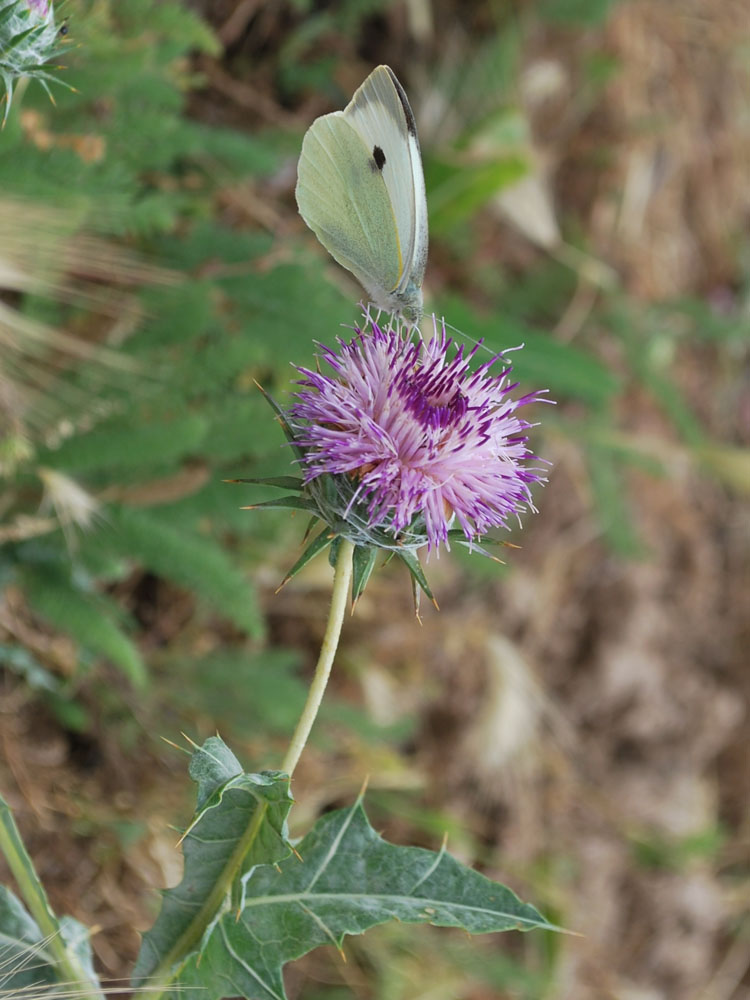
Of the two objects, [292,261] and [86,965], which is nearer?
[86,965]

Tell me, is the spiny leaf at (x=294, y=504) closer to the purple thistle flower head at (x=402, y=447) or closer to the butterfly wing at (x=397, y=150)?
the purple thistle flower head at (x=402, y=447)

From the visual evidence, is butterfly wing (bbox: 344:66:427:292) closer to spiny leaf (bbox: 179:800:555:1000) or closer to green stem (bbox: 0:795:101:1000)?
spiny leaf (bbox: 179:800:555:1000)

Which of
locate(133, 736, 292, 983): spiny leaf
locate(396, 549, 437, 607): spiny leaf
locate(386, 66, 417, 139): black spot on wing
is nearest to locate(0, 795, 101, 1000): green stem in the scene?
locate(133, 736, 292, 983): spiny leaf

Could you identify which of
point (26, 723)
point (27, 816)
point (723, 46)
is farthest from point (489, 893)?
point (723, 46)

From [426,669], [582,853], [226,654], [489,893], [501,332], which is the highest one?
[501,332]

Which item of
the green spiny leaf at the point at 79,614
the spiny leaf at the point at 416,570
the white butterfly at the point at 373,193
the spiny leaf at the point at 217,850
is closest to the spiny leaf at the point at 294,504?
the spiny leaf at the point at 416,570

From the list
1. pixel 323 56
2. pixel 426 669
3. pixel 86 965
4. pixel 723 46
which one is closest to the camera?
pixel 86 965

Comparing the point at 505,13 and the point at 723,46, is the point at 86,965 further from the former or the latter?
the point at 723,46

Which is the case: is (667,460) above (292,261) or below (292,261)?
below

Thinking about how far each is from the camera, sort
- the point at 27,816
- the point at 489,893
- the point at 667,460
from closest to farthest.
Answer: the point at 489,893, the point at 27,816, the point at 667,460
